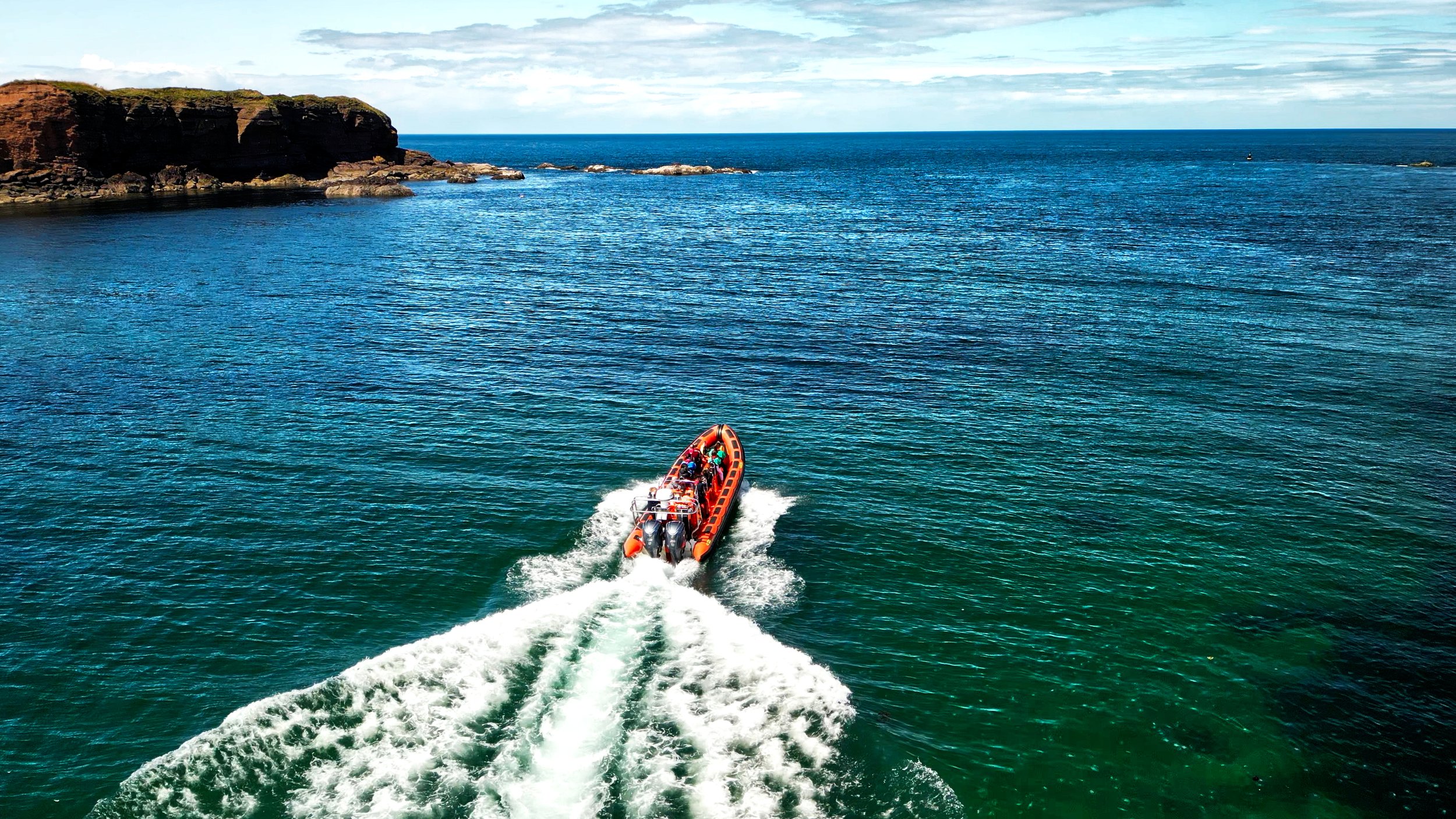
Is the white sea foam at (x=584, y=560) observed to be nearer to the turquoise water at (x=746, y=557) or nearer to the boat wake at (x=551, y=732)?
the turquoise water at (x=746, y=557)

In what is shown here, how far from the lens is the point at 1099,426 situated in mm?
44469

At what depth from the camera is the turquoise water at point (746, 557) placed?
23.0 m

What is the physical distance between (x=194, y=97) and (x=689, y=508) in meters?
157

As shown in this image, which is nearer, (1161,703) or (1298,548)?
(1161,703)

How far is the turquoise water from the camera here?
2302 cm

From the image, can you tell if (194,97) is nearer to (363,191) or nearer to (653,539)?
(363,191)

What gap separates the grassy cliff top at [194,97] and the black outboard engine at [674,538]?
448ft

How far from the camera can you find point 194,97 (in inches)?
6009

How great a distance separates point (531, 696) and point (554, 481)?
1441cm

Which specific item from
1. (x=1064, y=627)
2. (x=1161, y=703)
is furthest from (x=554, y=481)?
(x=1161, y=703)

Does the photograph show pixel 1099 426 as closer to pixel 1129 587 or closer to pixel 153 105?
pixel 1129 587

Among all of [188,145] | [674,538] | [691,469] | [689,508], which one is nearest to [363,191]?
[188,145]

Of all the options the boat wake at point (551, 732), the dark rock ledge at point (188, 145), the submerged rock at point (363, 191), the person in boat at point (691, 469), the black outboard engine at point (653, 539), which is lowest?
the boat wake at point (551, 732)

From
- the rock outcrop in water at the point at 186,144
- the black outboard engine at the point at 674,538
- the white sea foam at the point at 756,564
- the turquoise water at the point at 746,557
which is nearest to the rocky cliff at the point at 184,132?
the rock outcrop in water at the point at 186,144
